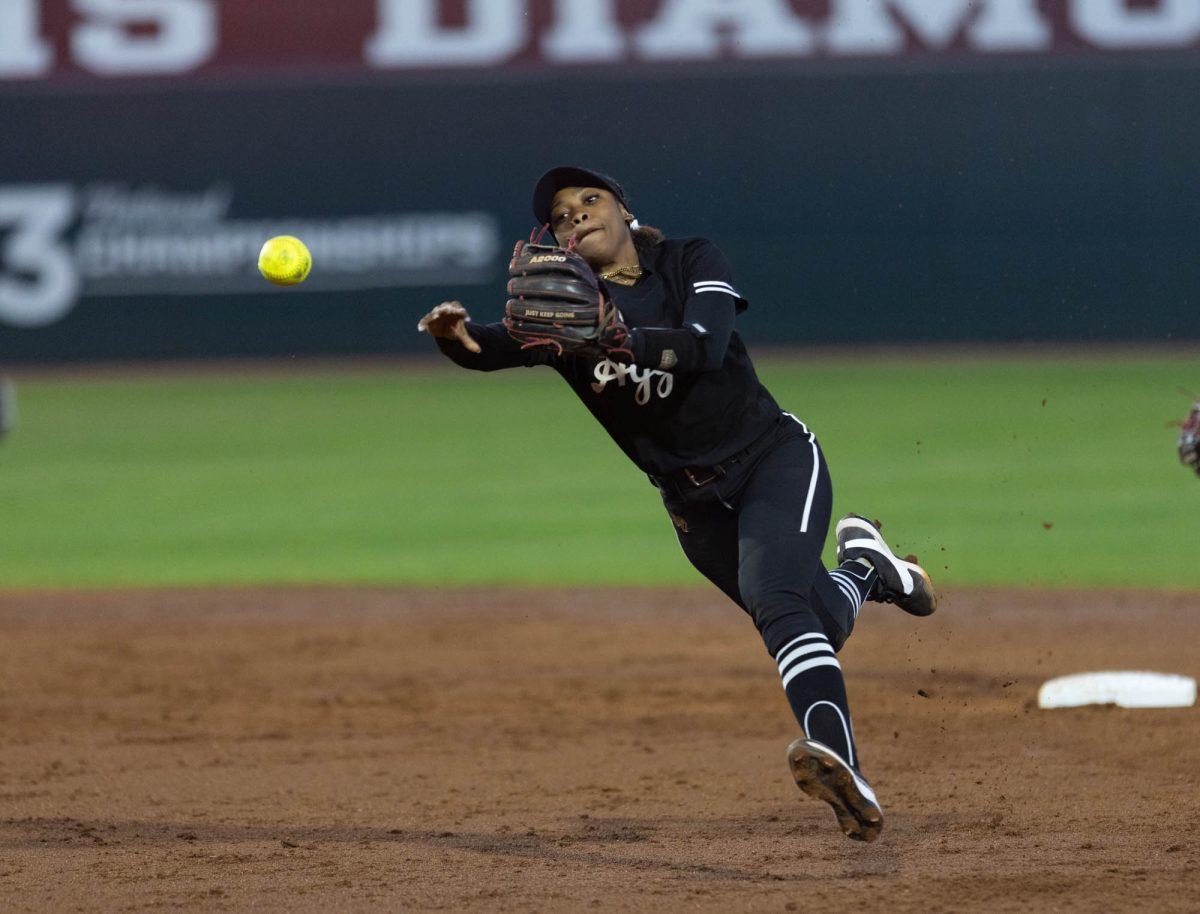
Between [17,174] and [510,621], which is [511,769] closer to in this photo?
[510,621]

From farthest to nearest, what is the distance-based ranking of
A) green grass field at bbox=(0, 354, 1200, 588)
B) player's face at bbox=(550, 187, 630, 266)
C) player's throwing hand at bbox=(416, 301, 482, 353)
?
1. green grass field at bbox=(0, 354, 1200, 588)
2. player's face at bbox=(550, 187, 630, 266)
3. player's throwing hand at bbox=(416, 301, 482, 353)

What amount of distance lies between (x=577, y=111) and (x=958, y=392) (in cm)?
538

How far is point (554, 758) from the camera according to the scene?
6.04 m

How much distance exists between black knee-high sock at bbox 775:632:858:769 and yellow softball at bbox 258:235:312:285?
171 cm

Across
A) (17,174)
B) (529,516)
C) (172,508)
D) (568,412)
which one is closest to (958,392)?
(568,412)

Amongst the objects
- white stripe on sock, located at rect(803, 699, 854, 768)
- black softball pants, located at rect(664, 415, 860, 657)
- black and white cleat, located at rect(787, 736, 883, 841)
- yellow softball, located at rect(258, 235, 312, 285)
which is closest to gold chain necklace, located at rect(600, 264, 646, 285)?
black softball pants, located at rect(664, 415, 860, 657)

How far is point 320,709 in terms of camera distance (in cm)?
685

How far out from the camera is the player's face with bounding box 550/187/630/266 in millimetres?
4730

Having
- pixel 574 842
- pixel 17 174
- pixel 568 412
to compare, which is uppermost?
pixel 574 842

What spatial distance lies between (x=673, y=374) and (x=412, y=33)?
14762 mm

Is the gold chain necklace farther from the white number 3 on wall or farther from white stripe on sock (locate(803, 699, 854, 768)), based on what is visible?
the white number 3 on wall

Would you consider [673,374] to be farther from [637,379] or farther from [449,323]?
[449,323]

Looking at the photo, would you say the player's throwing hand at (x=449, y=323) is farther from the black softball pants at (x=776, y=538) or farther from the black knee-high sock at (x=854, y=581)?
the black knee-high sock at (x=854, y=581)

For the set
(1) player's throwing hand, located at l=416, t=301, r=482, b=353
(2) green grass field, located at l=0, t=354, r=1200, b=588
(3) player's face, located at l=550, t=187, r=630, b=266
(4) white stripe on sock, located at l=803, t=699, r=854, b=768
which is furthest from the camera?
(2) green grass field, located at l=0, t=354, r=1200, b=588
